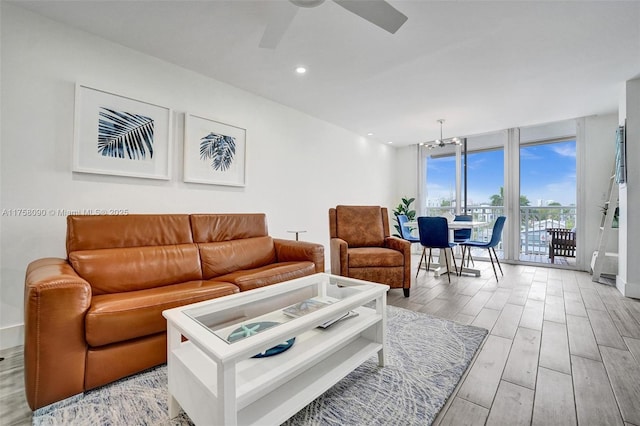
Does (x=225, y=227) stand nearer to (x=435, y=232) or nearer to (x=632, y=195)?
(x=435, y=232)

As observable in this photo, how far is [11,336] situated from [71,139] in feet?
4.91

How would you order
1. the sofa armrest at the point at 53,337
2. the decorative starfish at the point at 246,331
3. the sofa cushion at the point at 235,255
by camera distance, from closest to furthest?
the decorative starfish at the point at 246,331 → the sofa armrest at the point at 53,337 → the sofa cushion at the point at 235,255

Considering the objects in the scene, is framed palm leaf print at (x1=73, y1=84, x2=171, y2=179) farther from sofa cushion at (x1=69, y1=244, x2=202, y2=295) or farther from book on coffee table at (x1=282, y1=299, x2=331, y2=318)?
book on coffee table at (x1=282, y1=299, x2=331, y2=318)

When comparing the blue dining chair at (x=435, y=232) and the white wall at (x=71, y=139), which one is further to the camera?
the blue dining chair at (x=435, y=232)

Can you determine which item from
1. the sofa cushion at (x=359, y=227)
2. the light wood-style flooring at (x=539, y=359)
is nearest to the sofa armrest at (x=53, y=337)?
the light wood-style flooring at (x=539, y=359)

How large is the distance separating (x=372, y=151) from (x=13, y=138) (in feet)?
16.4

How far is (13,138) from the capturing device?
196cm

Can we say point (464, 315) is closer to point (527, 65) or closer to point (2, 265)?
point (527, 65)

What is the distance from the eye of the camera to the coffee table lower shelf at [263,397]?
1049 mm

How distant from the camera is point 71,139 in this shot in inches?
86.0

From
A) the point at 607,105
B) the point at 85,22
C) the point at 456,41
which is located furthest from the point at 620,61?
the point at 85,22

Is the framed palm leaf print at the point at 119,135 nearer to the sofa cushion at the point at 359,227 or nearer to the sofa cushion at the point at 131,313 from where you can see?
the sofa cushion at the point at 131,313

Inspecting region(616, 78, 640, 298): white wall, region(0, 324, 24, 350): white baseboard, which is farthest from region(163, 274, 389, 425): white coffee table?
region(616, 78, 640, 298): white wall

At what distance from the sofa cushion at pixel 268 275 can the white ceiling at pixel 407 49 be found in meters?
1.87
